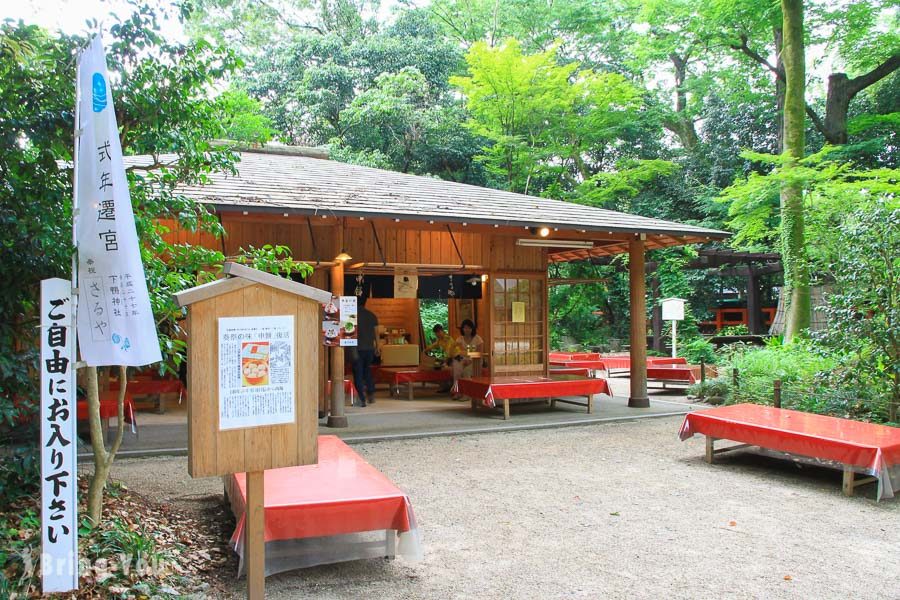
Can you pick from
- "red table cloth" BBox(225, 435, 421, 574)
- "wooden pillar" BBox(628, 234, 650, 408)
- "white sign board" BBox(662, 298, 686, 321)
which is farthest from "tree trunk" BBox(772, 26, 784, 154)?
"red table cloth" BBox(225, 435, 421, 574)

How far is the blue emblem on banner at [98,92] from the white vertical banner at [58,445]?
0.90 meters

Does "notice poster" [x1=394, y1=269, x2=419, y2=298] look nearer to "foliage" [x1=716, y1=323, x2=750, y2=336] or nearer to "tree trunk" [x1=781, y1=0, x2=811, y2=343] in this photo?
"tree trunk" [x1=781, y1=0, x2=811, y2=343]

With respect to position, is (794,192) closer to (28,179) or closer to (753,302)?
(753,302)

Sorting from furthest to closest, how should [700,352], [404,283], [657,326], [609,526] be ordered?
1. [657,326]
2. [700,352]
3. [404,283]
4. [609,526]

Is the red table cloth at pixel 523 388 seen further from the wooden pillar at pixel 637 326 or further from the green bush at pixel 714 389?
the green bush at pixel 714 389

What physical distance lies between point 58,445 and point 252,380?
38.0 inches

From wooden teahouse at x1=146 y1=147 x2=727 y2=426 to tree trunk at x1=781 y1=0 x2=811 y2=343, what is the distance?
3188mm

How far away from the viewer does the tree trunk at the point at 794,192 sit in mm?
12789

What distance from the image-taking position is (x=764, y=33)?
1898 cm

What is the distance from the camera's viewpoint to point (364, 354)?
1136 centimetres

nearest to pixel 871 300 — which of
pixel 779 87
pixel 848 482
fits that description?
pixel 848 482

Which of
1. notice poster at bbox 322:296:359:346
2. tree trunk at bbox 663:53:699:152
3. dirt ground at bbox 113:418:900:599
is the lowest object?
dirt ground at bbox 113:418:900:599

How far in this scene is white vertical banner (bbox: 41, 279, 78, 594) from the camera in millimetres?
3092

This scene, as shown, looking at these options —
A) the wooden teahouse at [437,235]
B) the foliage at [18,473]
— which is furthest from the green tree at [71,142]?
the wooden teahouse at [437,235]
